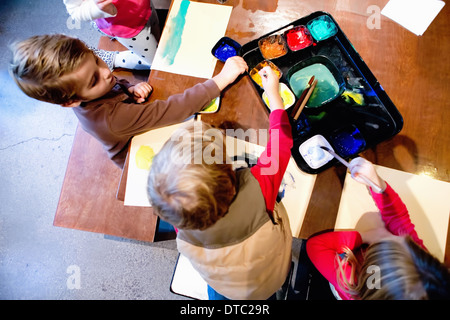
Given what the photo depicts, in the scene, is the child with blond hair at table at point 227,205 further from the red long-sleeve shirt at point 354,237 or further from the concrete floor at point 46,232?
the concrete floor at point 46,232

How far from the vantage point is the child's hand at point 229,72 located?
990 mm

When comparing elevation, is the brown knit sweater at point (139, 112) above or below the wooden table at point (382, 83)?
below

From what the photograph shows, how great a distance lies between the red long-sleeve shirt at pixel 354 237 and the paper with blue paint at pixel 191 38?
77 cm

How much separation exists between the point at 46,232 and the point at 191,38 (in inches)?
65.6

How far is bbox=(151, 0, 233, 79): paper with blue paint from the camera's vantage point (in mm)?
1078

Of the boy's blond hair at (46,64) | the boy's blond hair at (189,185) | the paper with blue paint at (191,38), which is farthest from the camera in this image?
the paper with blue paint at (191,38)

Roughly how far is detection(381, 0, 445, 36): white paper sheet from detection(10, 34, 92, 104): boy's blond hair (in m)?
1.22

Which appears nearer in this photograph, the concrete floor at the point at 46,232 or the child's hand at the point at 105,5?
the child's hand at the point at 105,5

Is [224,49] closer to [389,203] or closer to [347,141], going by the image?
[347,141]

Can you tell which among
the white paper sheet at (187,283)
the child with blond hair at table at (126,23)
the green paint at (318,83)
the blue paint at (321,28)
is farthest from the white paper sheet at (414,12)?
the white paper sheet at (187,283)

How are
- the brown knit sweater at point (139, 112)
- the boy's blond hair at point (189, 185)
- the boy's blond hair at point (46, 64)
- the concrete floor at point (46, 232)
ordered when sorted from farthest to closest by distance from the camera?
1. the concrete floor at point (46, 232)
2. the brown knit sweater at point (139, 112)
3. the boy's blond hair at point (46, 64)
4. the boy's blond hair at point (189, 185)

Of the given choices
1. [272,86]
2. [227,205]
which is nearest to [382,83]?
[272,86]

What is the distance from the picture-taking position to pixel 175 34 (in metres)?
1.11

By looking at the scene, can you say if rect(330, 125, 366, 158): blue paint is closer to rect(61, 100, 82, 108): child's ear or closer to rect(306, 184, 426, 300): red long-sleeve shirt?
rect(306, 184, 426, 300): red long-sleeve shirt
